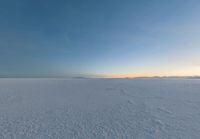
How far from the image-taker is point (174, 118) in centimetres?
425

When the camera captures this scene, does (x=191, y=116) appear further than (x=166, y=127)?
Yes

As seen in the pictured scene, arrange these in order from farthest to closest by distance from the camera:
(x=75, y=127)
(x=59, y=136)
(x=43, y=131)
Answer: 1. (x=75, y=127)
2. (x=43, y=131)
3. (x=59, y=136)

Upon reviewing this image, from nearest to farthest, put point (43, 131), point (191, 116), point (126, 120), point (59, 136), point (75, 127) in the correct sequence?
point (59, 136) < point (43, 131) < point (75, 127) < point (126, 120) < point (191, 116)

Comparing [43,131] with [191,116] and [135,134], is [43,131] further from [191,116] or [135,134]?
[191,116]

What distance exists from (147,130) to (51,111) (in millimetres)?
3521

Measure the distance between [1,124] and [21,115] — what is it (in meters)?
0.75

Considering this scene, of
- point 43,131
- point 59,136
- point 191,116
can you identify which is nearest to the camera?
point 59,136

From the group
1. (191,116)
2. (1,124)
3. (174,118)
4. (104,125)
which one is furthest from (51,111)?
(191,116)

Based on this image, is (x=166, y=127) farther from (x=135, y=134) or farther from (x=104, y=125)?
(x=104, y=125)

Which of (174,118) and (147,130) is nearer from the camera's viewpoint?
(147,130)

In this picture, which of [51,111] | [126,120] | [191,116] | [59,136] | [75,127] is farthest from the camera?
[51,111]

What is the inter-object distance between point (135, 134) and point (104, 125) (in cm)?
93

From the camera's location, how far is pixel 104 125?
3756 mm

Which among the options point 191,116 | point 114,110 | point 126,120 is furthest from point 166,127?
point 114,110
